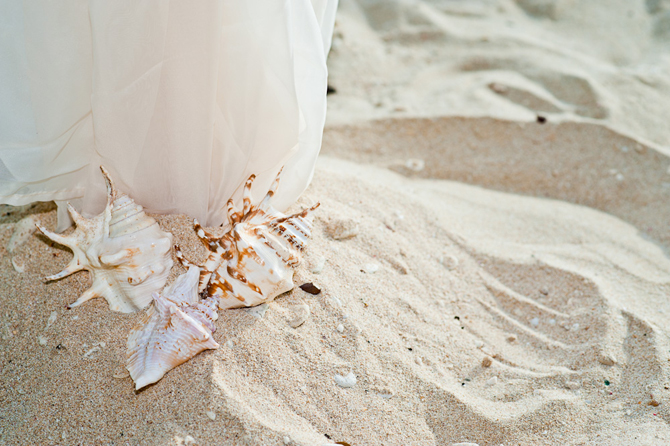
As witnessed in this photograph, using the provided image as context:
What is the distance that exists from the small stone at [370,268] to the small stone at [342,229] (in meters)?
0.14

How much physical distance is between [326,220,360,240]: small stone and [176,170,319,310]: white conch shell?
30 centimetres

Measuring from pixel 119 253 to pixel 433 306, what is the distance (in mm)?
1124

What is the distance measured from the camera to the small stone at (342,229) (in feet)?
6.48

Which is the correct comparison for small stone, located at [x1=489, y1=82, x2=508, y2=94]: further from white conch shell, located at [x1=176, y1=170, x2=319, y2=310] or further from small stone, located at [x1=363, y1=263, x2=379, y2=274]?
white conch shell, located at [x1=176, y1=170, x2=319, y2=310]

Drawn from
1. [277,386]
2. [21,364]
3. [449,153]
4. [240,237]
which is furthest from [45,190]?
[449,153]

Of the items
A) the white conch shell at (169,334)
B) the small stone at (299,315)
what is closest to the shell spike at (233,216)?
the white conch shell at (169,334)

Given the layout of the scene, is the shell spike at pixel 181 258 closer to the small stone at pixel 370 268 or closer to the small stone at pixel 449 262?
the small stone at pixel 370 268

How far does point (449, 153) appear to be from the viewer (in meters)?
2.86

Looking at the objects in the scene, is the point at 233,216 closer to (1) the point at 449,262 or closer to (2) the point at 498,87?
(1) the point at 449,262

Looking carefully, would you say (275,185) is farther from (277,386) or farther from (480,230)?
(480,230)

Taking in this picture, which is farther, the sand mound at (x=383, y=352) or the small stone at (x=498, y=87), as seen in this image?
the small stone at (x=498, y=87)

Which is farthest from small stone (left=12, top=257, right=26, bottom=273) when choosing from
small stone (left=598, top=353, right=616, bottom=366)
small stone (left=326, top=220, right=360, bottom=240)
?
small stone (left=598, top=353, right=616, bottom=366)

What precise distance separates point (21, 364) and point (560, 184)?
2.53 meters

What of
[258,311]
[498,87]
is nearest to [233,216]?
[258,311]
